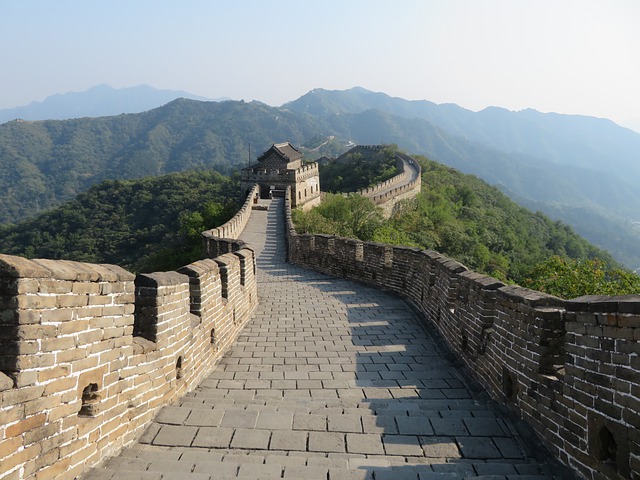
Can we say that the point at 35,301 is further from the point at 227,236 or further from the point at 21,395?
the point at 227,236

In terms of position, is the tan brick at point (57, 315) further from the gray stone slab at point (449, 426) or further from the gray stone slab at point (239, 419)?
the gray stone slab at point (449, 426)

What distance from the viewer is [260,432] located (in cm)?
362

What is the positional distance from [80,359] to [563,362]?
127 inches

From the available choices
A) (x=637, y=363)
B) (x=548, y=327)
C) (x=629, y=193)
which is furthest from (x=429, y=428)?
(x=629, y=193)

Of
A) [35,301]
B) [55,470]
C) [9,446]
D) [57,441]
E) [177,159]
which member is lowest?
[55,470]

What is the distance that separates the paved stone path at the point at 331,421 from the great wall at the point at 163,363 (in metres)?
0.08

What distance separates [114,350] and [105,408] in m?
0.34

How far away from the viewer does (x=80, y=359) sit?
2828mm

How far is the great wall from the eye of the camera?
2.41 meters

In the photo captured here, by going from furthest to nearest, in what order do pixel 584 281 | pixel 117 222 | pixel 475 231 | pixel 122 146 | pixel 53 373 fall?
pixel 122 146 → pixel 117 222 → pixel 475 231 → pixel 584 281 → pixel 53 373

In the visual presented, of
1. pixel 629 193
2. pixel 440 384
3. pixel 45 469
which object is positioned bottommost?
pixel 440 384

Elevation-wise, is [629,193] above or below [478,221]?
above

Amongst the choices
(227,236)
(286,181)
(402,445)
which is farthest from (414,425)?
(286,181)

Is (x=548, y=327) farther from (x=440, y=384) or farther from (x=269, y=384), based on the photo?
(x=269, y=384)
